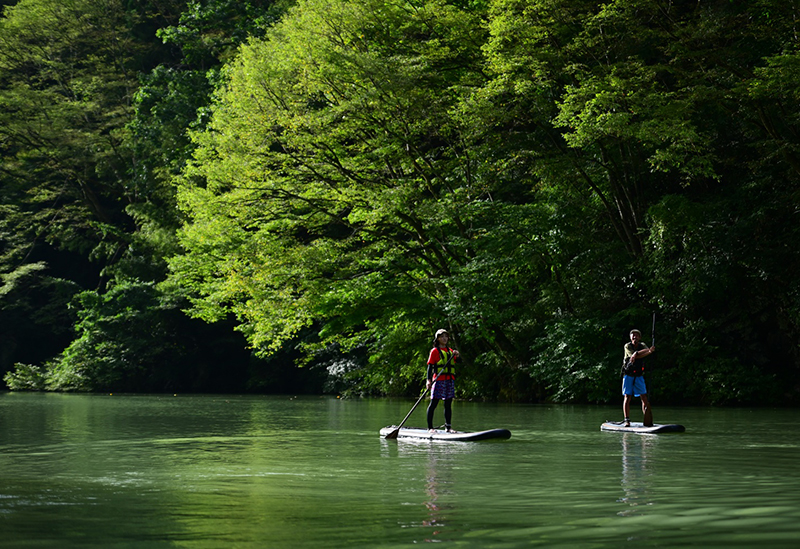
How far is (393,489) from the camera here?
9.27 m

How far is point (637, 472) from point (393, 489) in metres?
2.79

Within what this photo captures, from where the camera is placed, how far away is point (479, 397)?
32.9 meters

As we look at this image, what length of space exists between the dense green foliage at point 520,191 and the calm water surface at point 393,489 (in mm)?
9395

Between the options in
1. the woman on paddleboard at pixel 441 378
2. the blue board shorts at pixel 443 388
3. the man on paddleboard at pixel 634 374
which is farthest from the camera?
the man on paddleboard at pixel 634 374

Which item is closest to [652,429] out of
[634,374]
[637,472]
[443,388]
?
[634,374]

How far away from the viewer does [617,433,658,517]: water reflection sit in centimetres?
811

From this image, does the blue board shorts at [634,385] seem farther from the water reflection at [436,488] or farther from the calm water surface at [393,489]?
the water reflection at [436,488]

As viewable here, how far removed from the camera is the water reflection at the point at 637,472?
319 inches

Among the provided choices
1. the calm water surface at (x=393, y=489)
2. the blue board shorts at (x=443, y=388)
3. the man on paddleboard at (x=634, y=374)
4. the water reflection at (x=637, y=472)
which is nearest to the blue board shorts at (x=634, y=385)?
the man on paddleboard at (x=634, y=374)

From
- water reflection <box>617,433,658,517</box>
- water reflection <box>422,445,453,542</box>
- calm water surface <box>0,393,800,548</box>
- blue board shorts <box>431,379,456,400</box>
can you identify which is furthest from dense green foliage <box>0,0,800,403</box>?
water reflection <box>422,445,453,542</box>

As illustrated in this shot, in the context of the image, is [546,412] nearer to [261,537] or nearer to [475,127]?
[475,127]

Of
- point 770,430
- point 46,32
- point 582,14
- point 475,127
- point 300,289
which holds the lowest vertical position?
point 770,430

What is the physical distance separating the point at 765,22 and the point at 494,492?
20.0 metres

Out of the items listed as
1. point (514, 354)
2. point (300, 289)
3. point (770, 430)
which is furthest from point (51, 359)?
point (770, 430)
